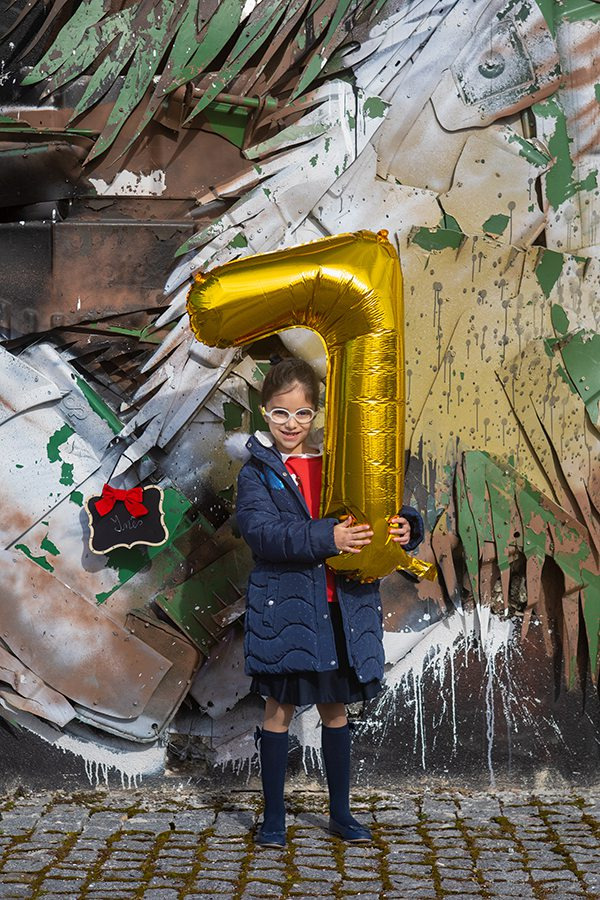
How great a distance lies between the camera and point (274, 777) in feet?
10.0

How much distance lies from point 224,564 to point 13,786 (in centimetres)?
98

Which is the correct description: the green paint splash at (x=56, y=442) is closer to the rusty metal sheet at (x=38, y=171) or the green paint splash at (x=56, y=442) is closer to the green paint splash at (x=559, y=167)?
the rusty metal sheet at (x=38, y=171)

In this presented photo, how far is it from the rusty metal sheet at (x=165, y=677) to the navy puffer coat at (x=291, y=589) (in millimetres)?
546

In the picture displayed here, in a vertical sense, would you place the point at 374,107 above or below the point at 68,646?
above

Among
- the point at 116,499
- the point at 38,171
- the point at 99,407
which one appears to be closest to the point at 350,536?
the point at 116,499

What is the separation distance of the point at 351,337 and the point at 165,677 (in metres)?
1.29

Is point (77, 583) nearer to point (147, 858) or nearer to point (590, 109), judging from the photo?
point (147, 858)

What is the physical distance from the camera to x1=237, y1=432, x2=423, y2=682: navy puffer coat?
9.64 feet

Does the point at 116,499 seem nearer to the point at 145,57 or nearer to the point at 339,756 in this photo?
the point at 339,756

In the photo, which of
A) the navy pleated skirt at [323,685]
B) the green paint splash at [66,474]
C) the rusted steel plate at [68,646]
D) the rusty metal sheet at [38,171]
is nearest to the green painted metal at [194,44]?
the rusty metal sheet at [38,171]

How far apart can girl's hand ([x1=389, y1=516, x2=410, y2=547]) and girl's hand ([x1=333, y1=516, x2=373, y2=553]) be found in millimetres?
79

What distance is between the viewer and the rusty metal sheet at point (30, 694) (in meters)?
3.51

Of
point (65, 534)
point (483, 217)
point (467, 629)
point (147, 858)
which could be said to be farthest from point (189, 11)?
point (147, 858)

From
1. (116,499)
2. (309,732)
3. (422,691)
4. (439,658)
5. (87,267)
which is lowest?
(309,732)
